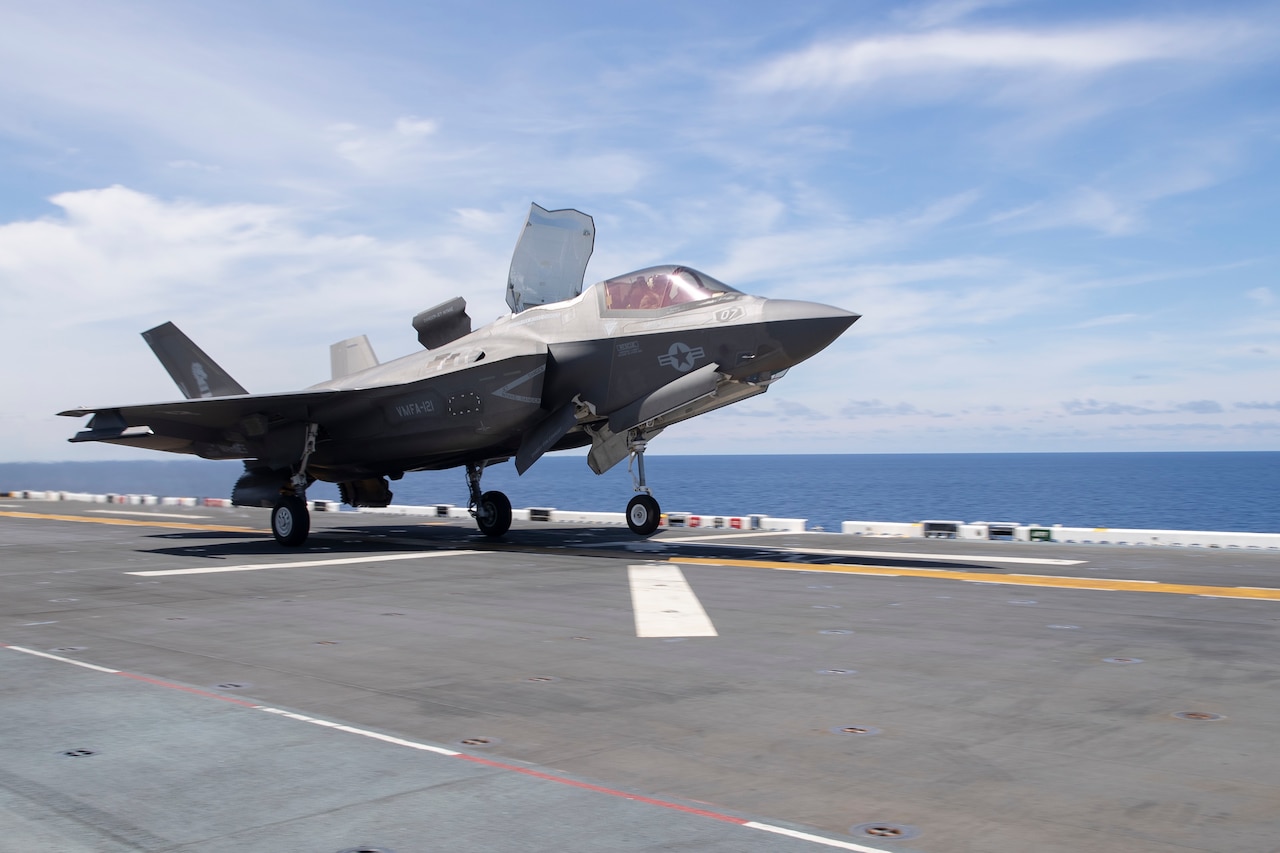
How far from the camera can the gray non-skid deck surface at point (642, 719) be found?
4344 millimetres

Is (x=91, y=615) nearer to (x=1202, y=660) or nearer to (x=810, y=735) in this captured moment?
(x=810, y=735)

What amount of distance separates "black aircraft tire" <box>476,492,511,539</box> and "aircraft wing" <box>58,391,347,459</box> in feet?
12.7

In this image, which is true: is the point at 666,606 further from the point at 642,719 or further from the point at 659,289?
the point at 659,289

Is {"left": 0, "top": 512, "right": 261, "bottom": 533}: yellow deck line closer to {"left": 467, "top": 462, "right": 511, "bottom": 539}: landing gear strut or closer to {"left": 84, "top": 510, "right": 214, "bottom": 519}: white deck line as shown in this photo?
{"left": 84, "top": 510, "right": 214, "bottom": 519}: white deck line

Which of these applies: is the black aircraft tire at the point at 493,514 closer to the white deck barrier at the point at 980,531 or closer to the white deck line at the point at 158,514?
the white deck barrier at the point at 980,531

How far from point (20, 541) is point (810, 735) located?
2121 centimetres

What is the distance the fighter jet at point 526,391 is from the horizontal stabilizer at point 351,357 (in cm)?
120

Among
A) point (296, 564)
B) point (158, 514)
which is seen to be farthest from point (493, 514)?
point (158, 514)

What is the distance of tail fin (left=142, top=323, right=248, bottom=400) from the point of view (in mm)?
24141

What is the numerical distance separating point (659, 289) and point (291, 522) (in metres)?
8.73

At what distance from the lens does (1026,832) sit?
423 centimetres

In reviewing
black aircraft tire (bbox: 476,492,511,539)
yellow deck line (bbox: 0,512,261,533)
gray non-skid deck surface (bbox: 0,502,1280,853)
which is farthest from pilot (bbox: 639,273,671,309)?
yellow deck line (bbox: 0,512,261,533)

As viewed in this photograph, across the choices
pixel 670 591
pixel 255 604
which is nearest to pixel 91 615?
pixel 255 604

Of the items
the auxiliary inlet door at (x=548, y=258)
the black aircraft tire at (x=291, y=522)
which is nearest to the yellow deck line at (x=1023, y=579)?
the auxiliary inlet door at (x=548, y=258)
